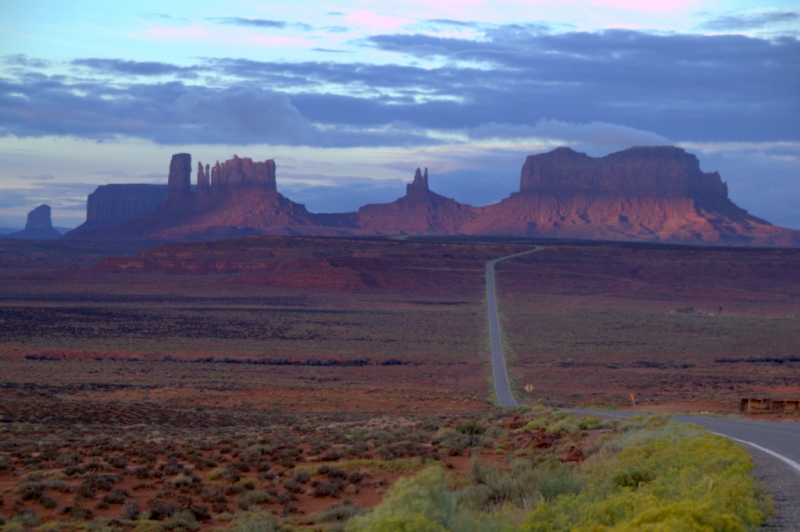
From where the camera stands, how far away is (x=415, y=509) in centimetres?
593

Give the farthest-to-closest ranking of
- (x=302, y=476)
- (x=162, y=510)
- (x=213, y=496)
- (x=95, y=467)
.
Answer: (x=95, y=467) < (x=302, y=476) < (x=213, y=496) < (x=162, y=510)

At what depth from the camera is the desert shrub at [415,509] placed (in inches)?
225

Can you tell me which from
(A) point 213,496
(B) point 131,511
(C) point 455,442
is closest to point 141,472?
(A) point 213,496

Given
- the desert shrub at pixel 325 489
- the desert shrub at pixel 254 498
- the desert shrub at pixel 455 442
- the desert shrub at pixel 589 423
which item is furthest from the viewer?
the desert shrub at pixel 589 423

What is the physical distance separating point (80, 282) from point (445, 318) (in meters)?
50.5

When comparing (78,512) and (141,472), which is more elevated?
(78,512)

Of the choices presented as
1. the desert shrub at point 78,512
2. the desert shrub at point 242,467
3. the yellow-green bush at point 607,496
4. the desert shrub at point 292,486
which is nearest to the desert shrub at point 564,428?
the yellow-green bush at point 607,496

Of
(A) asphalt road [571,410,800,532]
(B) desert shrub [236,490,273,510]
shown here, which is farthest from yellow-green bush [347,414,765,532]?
(B) desert shrub [236,490,273,510]

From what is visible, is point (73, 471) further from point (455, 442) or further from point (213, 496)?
point (455, 442)

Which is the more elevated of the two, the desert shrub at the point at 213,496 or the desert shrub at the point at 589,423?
the desert shrub at the point at 213,496

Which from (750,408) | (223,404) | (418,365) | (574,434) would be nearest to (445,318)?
(418,365)

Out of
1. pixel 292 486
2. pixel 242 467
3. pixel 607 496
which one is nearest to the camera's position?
pixel 607 496

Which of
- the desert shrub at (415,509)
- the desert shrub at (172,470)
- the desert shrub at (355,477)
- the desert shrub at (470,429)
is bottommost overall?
the desert shrub at (470,429)

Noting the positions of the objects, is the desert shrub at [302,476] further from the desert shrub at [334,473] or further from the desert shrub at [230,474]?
the desert shrub at [230,474]
